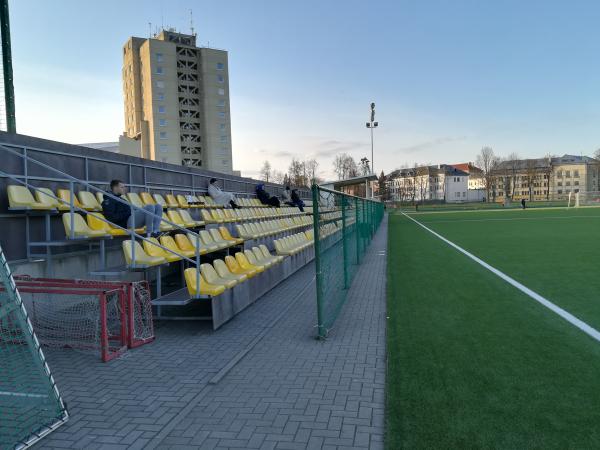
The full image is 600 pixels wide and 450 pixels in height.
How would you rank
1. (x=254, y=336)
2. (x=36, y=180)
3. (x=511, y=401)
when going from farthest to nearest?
(x=36, y=180)
(x=254, y=336)
(x=511, y=401)

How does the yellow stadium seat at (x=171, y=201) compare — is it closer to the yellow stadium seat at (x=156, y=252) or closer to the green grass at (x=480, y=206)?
the yellow stadium seat at (x=156, y=252)

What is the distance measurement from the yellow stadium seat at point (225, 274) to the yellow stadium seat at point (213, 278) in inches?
4.7

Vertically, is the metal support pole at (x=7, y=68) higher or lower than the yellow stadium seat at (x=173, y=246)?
higher

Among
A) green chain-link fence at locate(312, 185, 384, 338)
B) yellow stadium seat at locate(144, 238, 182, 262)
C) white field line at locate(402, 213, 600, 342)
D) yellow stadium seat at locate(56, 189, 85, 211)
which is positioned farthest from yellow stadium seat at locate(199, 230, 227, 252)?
white field line at locate(402, 213, 600, 342)

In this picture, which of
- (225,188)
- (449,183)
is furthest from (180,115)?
(449,183)

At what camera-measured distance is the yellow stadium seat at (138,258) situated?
249 inches

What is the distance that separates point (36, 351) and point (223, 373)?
180 cm

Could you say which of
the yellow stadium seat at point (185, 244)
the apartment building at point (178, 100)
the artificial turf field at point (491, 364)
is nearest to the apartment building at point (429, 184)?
the apartment building at point (178, 100)

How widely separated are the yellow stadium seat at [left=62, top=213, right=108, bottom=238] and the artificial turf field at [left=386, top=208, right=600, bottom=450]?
4.58 m

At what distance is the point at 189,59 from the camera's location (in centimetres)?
7425

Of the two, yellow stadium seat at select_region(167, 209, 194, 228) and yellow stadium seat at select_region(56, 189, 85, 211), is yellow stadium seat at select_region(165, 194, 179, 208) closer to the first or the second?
yellow stadium seat at select_region(167, 209, 194, 228)

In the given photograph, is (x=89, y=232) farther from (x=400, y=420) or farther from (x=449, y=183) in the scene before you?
(x=449, y=183)

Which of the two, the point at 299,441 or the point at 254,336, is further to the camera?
the point at 254,336

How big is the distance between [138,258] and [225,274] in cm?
145
